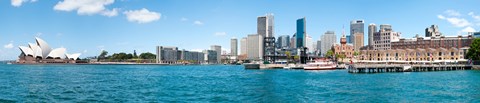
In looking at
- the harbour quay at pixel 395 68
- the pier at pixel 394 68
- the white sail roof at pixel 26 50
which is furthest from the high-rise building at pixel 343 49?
the white sail roof at pixel 26 50

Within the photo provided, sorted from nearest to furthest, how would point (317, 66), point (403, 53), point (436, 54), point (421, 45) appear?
point (317, 66) → point (436, 54) → point (403, 53) → point (421, 45)

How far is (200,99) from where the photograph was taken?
104 feet

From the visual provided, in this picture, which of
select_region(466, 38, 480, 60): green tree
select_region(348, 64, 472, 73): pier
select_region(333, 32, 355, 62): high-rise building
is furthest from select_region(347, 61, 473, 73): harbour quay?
select_region(333, 32, 355, 62): high-rise building

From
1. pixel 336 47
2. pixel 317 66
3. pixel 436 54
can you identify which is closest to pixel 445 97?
pixel 317 66

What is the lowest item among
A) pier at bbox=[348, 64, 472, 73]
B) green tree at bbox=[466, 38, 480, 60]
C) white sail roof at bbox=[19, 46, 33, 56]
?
pier at bbox=[348, 64, 472, 73]

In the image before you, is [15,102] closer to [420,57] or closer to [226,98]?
[226,98]

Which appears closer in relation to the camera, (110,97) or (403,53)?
(110,97)

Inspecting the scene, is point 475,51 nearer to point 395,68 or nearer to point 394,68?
point 395,68

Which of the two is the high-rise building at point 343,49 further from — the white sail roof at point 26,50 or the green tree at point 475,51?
the white sail roof at point 26,50

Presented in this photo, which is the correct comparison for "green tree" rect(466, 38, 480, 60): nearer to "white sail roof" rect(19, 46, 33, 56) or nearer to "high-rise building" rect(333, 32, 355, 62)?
"high-rise building" rect(333, 32, 355, 62)

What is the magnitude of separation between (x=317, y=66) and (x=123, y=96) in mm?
70190

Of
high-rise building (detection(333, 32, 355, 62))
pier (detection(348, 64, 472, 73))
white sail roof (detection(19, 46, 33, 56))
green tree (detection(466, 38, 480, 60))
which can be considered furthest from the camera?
white sail roof (detection(19, 46, 33, 56))

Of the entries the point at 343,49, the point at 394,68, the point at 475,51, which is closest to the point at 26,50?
the point at 343,49

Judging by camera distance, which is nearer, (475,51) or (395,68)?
(395,68)
